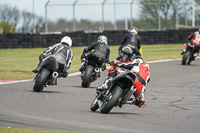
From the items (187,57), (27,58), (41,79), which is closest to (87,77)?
(41,79)

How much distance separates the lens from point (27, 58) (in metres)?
27.7

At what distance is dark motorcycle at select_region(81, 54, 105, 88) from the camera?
14781 mm

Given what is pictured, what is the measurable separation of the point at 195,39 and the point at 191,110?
12.8 meters

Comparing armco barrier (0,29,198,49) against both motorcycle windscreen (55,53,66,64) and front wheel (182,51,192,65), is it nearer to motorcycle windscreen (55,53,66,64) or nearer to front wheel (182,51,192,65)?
front wheel (182,51,192,65)

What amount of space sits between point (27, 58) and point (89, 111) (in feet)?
59.1

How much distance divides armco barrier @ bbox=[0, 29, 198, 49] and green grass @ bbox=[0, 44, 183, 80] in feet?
1.22

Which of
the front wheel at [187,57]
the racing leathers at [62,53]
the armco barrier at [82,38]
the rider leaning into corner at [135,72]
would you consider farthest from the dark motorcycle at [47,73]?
the armco barrier at [82,38]

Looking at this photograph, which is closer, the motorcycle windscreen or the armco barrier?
the motorcycle windscreen

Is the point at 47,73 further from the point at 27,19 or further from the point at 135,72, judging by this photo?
the point at 27,19

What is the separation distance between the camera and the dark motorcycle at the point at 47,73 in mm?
12906

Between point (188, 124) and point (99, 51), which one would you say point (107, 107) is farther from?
point (99, 51)

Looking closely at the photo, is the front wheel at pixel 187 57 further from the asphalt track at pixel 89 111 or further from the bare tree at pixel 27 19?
the bare tree at pixel 27 19

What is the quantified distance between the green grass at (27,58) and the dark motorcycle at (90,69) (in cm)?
335

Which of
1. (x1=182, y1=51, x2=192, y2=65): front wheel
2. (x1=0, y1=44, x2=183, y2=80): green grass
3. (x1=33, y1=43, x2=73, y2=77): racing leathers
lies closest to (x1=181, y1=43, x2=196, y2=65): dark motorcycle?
(x1=182, y1=51, x2=192, y2=65): front wheel
